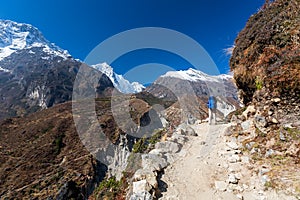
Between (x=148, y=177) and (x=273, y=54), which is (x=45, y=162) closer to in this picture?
(x=148, y=177)

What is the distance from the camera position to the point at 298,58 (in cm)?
825

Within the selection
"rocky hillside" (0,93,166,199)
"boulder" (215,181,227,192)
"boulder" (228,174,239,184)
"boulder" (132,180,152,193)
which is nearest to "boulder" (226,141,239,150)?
"boulder" (228,174,239,184)

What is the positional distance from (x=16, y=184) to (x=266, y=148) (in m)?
54.0

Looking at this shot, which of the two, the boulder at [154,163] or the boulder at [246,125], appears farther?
the boulder at [246,125]

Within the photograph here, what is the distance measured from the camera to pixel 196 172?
8.38 m

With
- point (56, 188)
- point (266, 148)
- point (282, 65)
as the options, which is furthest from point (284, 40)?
point (56, 188)

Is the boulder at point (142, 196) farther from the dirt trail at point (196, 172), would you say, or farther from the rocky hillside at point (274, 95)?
the rocky hillside at point (274, 95)

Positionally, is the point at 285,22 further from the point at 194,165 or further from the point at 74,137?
the point at 74,137

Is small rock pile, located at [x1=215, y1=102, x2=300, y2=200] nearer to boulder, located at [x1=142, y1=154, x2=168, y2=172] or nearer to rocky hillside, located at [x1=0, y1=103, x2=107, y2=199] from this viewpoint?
boulder, located at [x1=142, y1=154, x2=168, y2=172]

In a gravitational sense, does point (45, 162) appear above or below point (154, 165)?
above

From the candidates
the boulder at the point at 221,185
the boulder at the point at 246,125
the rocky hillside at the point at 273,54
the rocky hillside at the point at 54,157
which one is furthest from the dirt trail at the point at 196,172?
the rocky hillside at the point at 54,157

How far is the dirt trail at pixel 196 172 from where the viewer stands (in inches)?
272

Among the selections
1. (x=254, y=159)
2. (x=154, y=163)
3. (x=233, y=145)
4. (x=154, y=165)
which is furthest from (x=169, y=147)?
(x=254, y=159)

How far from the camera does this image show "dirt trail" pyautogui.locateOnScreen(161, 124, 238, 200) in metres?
6.90
